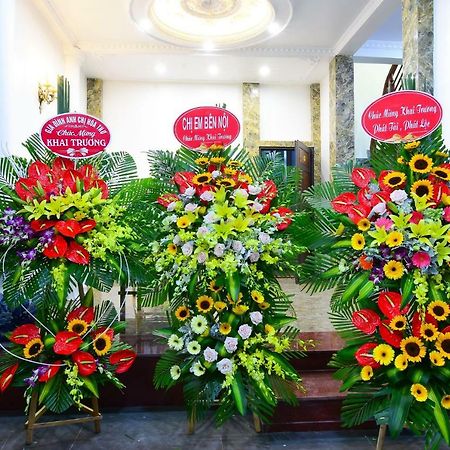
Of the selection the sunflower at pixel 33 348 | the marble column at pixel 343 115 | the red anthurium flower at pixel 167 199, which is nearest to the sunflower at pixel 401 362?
the red anthurium flower at pixel 167 199

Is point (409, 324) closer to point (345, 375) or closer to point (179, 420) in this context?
point (345, 375)

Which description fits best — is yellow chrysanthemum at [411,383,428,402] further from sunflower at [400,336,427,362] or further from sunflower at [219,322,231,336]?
sunflower at [219,322,231,336]

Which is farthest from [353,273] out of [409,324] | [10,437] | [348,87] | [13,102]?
[348,87]

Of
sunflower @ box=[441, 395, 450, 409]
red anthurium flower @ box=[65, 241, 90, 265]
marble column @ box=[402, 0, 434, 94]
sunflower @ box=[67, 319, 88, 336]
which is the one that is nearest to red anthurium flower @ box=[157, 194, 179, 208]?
red anthurium flower @ box=[65, 241, 90, 265]

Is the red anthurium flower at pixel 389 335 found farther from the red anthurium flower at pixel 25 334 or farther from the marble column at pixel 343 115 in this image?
the marble column at pixel 343 115

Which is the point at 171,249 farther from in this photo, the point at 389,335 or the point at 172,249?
the point at 389,335

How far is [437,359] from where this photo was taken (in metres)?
1.50

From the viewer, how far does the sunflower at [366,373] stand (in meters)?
1.56

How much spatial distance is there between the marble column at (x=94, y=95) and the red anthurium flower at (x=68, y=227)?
6.24m

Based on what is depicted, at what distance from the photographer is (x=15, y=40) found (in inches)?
163

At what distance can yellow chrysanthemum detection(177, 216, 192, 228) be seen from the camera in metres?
1.67

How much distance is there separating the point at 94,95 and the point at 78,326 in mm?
6400

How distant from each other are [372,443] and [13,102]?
4135mm

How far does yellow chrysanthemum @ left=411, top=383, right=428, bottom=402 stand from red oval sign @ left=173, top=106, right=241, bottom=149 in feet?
3.95
